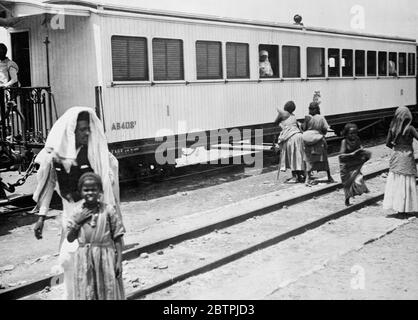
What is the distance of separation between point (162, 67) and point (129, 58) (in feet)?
2.92

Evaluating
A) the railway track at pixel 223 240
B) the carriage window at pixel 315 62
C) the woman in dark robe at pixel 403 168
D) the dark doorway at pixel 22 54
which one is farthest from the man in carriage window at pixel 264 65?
the woman in dark robe at pixel 403 168

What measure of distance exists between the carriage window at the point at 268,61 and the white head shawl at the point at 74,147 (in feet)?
32.7

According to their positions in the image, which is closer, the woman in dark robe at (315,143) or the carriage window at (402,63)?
the woman in dark robe at (315,143)

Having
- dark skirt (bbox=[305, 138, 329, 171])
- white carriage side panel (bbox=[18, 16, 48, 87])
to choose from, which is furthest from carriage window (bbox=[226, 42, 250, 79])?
white carriage side panel (bbox=[18, 16, 48, 87])

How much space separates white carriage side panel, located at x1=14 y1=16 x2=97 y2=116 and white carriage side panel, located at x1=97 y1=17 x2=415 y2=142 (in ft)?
1.00

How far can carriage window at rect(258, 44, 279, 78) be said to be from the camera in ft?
45.9

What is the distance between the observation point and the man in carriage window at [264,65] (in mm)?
14008

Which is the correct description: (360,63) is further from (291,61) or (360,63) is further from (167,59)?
(167,59)

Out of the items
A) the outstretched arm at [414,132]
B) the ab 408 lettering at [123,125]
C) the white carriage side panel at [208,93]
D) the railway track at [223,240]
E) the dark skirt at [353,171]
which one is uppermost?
the white carriage side panel at [208,93]

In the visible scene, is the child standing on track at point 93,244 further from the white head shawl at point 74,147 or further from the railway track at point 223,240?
the railway track at point 223,240

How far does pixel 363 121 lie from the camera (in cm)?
1958

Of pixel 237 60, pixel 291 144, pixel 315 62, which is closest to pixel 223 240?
pixel 291 144
